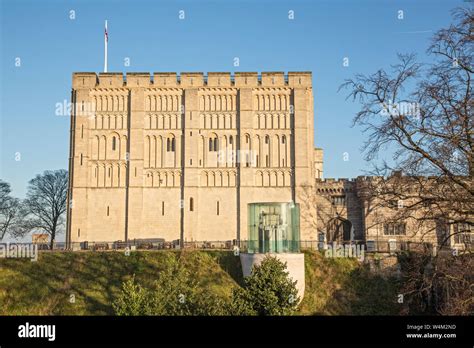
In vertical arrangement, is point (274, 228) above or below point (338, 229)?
below

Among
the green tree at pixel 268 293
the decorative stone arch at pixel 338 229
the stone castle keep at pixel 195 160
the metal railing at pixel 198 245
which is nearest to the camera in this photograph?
the green tree at pixel 268 293

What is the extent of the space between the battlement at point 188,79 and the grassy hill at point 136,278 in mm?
16074

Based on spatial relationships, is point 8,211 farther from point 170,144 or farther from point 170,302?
point 170,302


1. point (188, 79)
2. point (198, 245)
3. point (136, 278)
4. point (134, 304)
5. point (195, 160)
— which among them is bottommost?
point (134, 304)

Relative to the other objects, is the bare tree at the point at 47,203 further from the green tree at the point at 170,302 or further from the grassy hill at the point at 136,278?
the green tree at the point at 170,302

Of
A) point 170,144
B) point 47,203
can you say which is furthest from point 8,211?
point 170,144

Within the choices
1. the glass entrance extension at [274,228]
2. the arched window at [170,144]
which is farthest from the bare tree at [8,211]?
the glass entrance extension at [274,228]

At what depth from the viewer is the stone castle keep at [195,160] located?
4150 centimetres

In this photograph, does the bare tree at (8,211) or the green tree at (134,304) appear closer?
the green tree at (134,304)

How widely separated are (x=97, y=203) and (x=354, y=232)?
19.3 m

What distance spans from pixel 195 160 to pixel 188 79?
20.6 ft

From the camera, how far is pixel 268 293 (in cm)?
1942

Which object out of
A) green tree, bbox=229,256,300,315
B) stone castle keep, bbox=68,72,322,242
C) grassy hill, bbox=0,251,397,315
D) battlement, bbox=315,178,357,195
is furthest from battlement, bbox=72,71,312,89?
green tree, bbox=229,256,300,315
